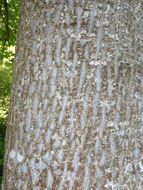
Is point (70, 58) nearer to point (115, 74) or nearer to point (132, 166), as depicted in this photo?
point (115, 74)

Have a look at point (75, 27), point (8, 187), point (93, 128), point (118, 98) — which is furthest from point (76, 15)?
point (8, 187)

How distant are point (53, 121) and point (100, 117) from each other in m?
0.23

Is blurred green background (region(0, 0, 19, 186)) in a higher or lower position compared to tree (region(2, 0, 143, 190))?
higher

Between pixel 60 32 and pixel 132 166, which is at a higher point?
pixel 60 32

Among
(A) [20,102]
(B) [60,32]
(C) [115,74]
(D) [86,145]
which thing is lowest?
(D) [86,145]

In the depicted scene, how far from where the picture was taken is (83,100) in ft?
4.88

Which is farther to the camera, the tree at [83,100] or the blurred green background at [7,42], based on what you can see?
the blurred green background at [7,42]

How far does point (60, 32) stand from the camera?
1542 mm

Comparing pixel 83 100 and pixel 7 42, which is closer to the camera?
pixel 83 100

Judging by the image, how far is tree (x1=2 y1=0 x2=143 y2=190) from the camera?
148 cm

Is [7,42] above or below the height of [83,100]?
above

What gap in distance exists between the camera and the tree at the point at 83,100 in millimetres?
1479

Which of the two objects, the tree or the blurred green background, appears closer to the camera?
the tree

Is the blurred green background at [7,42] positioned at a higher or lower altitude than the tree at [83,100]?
higher
